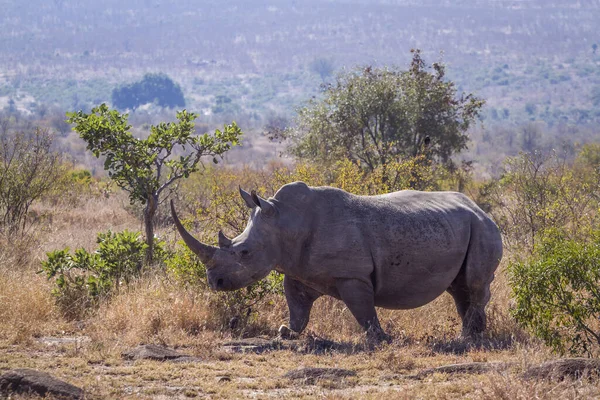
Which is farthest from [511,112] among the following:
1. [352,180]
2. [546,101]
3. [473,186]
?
[352,180]

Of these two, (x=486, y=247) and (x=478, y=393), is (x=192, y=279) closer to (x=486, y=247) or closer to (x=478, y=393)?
(x=486, y=247)

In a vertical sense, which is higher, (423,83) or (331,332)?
(423,83)

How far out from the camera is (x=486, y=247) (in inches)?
470

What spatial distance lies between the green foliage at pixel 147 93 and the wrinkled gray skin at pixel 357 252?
174 meters

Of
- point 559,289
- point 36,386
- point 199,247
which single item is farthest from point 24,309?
point 559,289

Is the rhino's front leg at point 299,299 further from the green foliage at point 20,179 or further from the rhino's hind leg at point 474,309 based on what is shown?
the green foliage at point 20,179

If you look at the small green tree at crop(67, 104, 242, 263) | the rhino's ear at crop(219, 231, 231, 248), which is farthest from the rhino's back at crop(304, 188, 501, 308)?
the small green tree at crop(67, 104, 242, 263)

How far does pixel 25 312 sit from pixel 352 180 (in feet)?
19.1

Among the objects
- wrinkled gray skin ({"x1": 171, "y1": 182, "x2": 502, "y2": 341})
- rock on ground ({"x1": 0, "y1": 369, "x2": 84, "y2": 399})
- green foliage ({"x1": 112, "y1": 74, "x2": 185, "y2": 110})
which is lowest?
green foliage ({"x1": 112, "y1": 74, "x2": 185, "y2": 110})

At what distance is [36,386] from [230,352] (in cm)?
284

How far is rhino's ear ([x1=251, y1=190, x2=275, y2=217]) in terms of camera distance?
35.4 feet

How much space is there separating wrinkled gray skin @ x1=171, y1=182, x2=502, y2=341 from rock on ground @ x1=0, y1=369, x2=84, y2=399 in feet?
9.43

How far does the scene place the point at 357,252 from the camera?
10.9 m

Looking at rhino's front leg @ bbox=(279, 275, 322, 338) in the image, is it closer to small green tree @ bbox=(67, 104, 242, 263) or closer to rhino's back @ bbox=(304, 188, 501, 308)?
rhino's back @ bbox=(304, 188, 501, 308)
